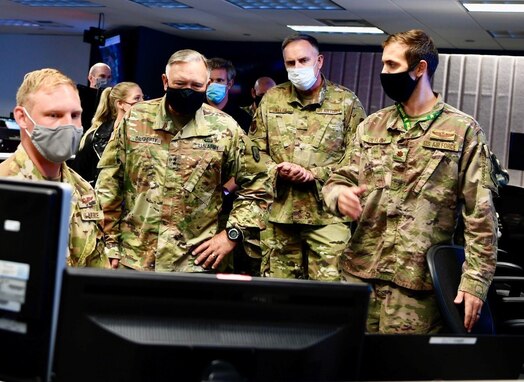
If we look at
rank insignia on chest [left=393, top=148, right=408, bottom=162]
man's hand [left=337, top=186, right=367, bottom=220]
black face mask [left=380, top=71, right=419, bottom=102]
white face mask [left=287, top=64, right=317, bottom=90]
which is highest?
white face mask [left=287, top=64, right=317, bottom=90]

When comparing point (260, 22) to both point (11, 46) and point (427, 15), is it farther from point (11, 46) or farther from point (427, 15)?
point (11, 46)

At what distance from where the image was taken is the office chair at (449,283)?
8.32 feet

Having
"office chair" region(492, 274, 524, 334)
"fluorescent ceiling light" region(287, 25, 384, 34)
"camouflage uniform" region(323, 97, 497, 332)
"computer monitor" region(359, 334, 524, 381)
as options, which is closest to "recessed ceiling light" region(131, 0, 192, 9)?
"fluorescent ceiling light" region(287, 25, 384, 34)

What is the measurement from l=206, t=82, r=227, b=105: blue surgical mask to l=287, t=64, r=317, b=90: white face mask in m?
1.23

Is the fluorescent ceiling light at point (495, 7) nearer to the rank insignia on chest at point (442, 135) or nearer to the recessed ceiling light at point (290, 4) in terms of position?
the recessed ceiling light at point (290, 4)

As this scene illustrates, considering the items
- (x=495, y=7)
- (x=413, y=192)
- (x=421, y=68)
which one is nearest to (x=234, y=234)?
(x=413, y=192)

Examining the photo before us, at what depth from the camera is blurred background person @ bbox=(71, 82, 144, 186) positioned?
457 centimetres

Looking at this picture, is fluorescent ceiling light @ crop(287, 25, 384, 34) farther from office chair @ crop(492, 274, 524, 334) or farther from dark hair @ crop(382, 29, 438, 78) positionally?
dark hair @ crop(382, 29, 438, 78)

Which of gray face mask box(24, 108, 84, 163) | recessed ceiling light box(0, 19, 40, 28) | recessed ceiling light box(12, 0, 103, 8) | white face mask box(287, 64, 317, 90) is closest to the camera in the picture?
gray face mask box(24, 108, 84, 163)

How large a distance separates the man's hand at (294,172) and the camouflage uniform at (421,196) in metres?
1.06

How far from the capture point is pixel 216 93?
5.45 meters

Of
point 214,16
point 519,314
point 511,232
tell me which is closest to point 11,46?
point 214,16

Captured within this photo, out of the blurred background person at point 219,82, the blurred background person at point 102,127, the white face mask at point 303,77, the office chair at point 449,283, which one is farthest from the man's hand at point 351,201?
the blurred background person at point 219,82

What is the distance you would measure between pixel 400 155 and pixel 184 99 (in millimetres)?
845
